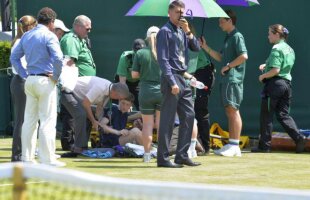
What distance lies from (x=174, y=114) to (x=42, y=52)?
1541 mm

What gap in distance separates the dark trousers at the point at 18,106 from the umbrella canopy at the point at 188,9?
172 centimetres

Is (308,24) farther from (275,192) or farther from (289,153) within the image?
(275,192)

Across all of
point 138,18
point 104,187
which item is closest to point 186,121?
point 138,18

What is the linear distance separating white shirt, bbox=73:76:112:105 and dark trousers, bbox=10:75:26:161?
1.16 meters

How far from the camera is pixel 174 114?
30.9 feet

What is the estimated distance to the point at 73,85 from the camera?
35.6 ft

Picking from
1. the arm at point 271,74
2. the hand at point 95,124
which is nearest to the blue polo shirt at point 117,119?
the hand at point 95,124

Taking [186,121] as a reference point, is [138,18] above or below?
above

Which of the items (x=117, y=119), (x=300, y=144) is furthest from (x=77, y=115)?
(x=300, y=144)

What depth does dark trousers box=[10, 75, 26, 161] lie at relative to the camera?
972cm

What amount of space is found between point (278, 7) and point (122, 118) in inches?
113

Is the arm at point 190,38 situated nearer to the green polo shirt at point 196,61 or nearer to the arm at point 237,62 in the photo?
the green polo shirt at point 196,61

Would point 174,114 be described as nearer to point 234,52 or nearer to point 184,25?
point 184,25

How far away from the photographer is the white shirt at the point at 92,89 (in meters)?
10.8
